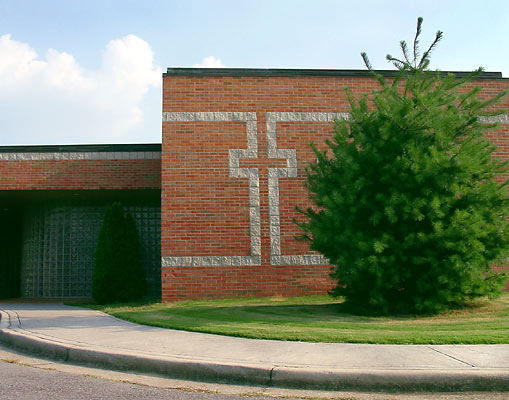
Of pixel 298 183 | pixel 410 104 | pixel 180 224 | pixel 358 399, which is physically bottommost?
pixel 358 399

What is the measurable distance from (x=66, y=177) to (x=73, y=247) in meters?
2.77

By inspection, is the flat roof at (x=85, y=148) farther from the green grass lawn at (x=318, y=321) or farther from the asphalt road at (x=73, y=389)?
the asphalt road at (x=73, y=389)

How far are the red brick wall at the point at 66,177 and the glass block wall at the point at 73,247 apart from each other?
160cm

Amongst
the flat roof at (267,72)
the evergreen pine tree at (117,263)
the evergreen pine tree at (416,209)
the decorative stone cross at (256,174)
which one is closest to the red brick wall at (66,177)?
the evergreen pine tree at (117,263)

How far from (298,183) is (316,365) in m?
Answer: 8.30

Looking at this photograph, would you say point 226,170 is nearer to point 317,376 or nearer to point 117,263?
point 117,263

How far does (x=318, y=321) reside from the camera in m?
8.70

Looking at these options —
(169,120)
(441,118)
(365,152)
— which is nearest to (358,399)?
(365,152)

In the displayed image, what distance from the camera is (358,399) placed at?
15.1 ft

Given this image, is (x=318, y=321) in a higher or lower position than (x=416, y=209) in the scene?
lower

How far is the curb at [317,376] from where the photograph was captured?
15.8 ft

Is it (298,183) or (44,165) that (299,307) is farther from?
(44,165)

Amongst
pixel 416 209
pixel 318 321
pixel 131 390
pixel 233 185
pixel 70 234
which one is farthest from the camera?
pixel 70 234

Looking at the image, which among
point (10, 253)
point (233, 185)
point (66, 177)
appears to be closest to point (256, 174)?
point (233, 185)
